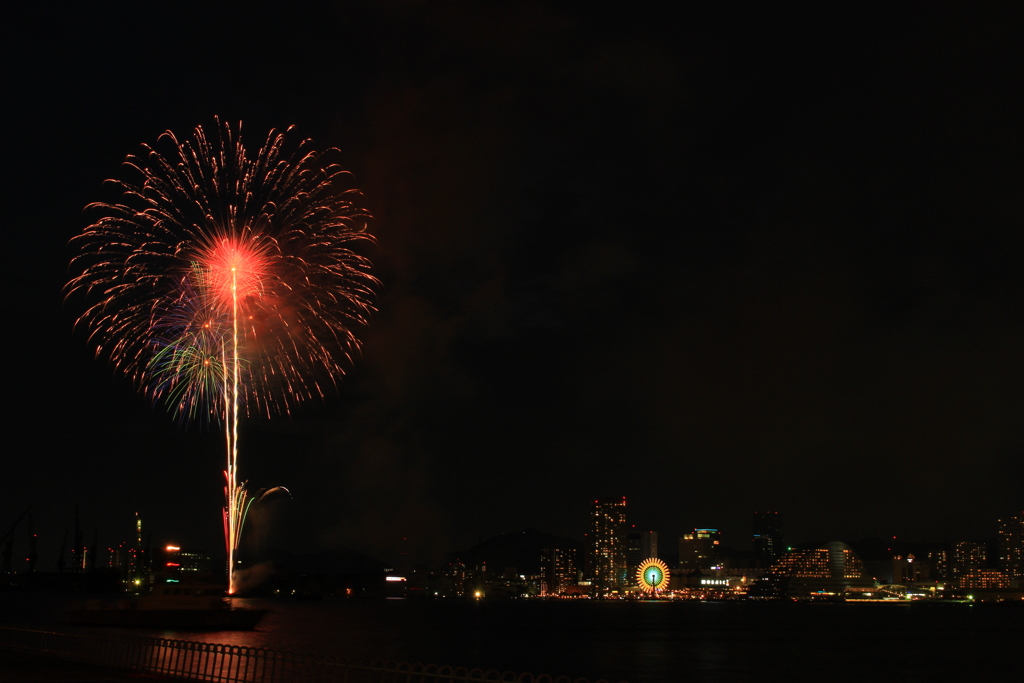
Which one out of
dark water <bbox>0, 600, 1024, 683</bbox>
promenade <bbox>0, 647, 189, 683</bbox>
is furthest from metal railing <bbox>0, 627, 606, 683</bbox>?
dark water <bbox>0, 600, 1024, 683</bbox>

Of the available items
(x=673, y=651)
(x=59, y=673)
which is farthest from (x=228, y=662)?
(x=673, y=651)

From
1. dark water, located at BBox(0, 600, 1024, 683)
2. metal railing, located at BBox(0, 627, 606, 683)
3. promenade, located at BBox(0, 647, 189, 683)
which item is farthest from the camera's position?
dark water, located at BBox(0, 600, 1024, 683)

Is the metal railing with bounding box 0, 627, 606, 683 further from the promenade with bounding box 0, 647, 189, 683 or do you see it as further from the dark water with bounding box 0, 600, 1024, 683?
the dark water with bounding box 0, 600, 1024, 683

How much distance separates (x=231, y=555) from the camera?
4650 centimetres

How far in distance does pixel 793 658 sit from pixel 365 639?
109 ft

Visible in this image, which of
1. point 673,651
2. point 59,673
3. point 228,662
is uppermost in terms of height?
point 59,673

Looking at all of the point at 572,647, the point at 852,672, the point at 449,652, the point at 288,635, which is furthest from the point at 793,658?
the point at 288,635

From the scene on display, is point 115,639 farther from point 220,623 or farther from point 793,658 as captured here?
point 793,658

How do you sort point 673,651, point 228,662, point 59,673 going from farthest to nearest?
point 673,651, point 228,662, point 59,673

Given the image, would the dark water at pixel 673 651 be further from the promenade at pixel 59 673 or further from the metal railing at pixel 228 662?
the promenade at pixel 59 673

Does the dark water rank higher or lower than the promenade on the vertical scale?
lower

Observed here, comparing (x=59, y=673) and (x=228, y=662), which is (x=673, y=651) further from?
(x=59, y=673)

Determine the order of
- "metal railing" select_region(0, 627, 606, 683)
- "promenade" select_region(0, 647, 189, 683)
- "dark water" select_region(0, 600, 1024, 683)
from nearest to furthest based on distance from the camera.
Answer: "metal railing" select_region(0, 627, 606, 683) < "promenade" select_region(0, 647, 189, 683) < "dark water" select_region(0, 600, 1024, 683)

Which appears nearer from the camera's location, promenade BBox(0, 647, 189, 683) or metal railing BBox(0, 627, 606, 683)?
metal railing BBox(0, 627, 606, 683)
